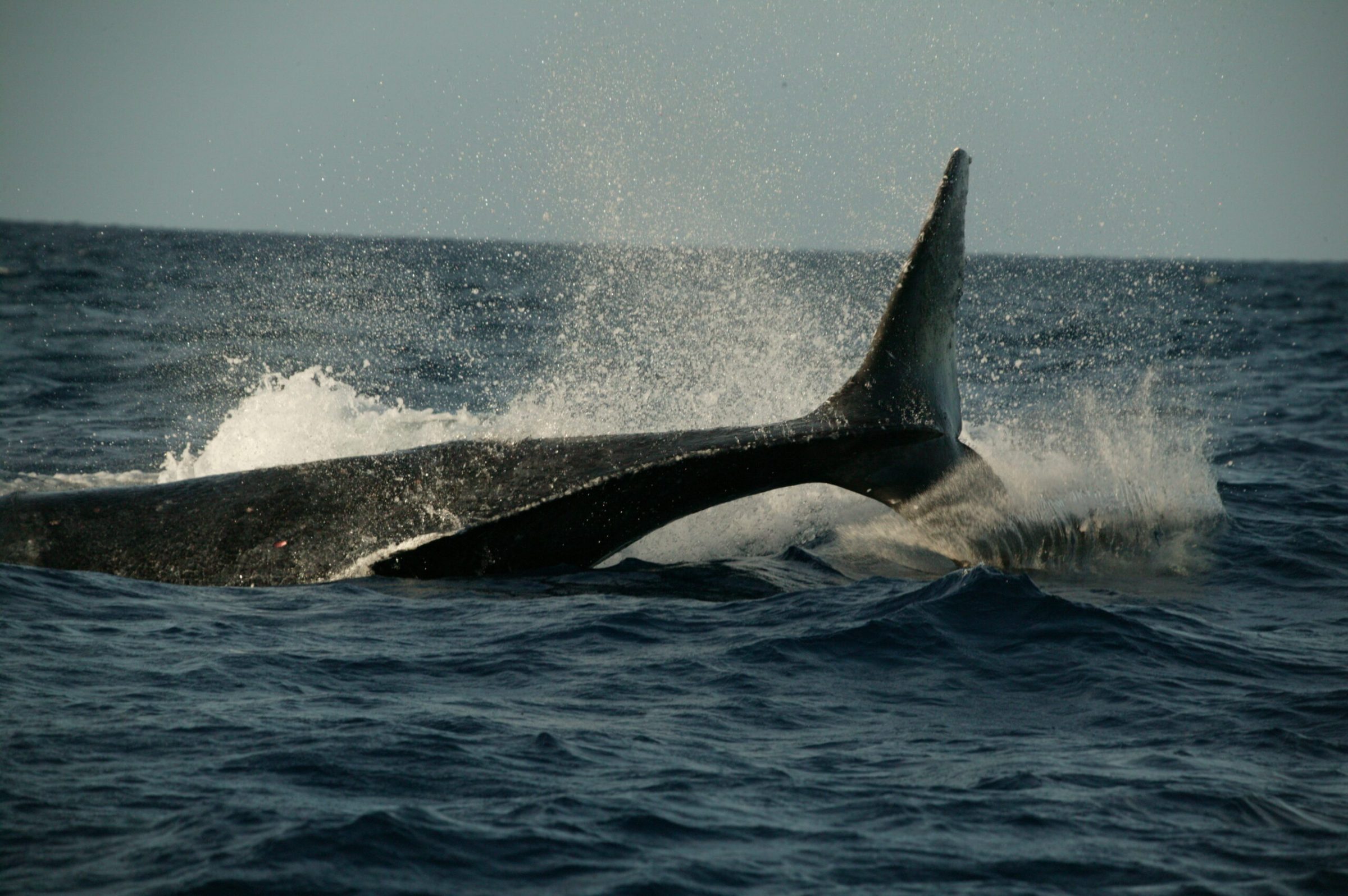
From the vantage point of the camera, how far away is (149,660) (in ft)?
19.1

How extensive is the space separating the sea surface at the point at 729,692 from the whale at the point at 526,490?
220 millimetres

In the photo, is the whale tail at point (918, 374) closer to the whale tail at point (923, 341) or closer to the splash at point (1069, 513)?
the whale tail at point (923, 341)

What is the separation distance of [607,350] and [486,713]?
17969 millimetres

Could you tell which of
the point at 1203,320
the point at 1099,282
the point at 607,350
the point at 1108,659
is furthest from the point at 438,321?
the point at 1099,282

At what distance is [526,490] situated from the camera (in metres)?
6.84

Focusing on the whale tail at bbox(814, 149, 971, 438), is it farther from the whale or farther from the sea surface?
the sea surface

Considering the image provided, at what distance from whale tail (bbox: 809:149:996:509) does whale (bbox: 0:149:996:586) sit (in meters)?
0.01

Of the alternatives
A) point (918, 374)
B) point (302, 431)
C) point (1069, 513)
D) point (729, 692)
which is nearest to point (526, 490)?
point (729, 692)

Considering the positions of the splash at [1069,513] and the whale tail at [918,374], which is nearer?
the whale tail at [918,374]

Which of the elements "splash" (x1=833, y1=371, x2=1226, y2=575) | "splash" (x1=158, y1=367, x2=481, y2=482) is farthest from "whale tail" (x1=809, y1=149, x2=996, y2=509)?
"splash" (x1=158, y1=367, x2=481, y2=482)

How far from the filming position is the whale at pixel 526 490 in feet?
22.1

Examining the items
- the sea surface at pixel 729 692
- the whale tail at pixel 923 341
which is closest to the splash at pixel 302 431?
the sea surface at pixel 729 692

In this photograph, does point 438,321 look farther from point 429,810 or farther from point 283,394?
point 429,810

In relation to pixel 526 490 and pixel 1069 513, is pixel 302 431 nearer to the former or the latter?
pixel 526 490
